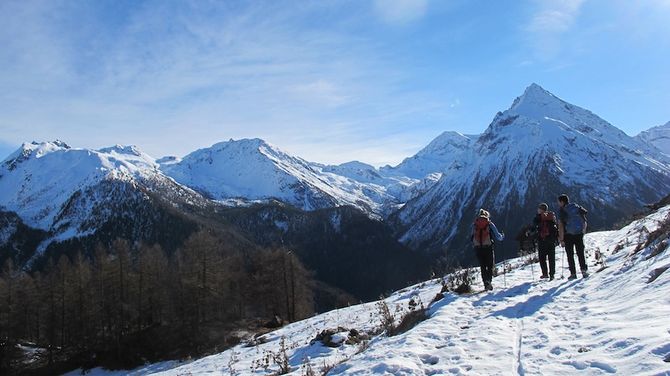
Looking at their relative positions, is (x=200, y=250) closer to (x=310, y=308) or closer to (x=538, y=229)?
(x=310, y=308)

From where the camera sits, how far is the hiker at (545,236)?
1606 cm

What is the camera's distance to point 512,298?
1357cm

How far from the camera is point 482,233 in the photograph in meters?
16.5

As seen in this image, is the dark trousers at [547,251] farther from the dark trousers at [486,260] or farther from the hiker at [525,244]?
the hiker at [525,244]

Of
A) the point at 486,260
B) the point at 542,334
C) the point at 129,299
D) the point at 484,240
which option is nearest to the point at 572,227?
the point at 484,240

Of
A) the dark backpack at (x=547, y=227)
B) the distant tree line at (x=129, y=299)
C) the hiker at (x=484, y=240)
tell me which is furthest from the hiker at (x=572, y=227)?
the distant tree line at (x=129, y=299)

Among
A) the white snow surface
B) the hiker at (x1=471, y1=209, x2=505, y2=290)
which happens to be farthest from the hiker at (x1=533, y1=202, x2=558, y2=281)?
the hiker at (x1=471, y1=209, x2=505, y2=290)

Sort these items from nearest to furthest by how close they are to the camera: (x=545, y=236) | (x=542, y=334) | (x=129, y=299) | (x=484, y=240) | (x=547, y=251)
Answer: (x=542, y=334) → (x=547, y=251) → (x=545, y=236) → (x=484, y=240) → (x=129, y=299)

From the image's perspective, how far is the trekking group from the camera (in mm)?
15742

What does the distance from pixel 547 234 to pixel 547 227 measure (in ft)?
0.89

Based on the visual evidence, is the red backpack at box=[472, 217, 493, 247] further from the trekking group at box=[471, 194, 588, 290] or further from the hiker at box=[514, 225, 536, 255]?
the hiker at box=[514, 225, 536, 255]

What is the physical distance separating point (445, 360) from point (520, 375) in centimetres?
157

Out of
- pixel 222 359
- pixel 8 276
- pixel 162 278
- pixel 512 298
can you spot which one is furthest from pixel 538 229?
pixel 8 276

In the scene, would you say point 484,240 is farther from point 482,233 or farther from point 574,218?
point 574,218
